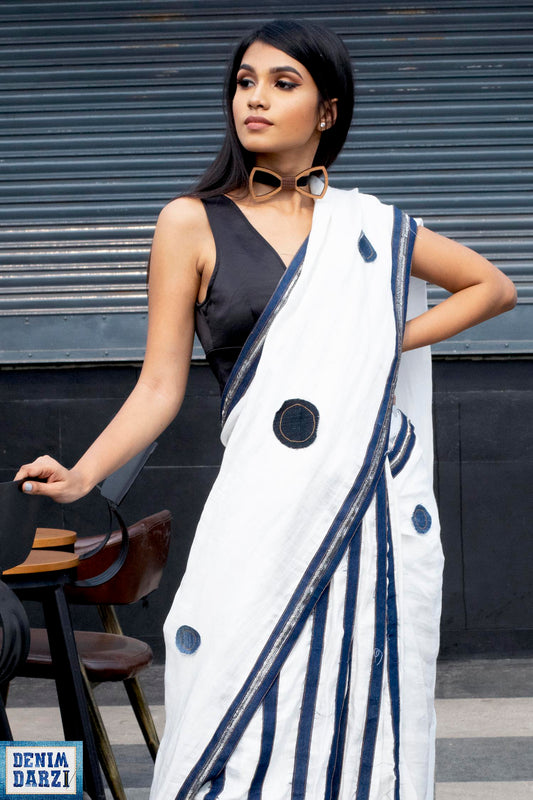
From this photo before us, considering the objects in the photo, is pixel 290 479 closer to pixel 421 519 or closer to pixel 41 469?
pixel 421 519

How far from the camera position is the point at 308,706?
6.27 feet

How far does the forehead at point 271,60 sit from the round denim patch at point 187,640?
1.08 metres

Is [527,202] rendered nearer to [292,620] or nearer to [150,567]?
[150,567]

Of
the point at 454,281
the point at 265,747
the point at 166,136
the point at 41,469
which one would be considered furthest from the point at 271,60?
the point at 166,136

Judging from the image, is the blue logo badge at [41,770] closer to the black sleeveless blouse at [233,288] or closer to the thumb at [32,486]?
the thumb at [32,486]

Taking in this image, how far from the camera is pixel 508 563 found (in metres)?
5.21

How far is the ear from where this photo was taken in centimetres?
219

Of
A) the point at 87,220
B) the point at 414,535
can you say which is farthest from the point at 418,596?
the point at 87,220

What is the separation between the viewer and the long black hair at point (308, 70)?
2.11 meters

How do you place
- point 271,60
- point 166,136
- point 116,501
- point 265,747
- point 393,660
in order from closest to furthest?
point 265,747 → point 393,660 → point 271,60 → point 116,501 → point 166,136

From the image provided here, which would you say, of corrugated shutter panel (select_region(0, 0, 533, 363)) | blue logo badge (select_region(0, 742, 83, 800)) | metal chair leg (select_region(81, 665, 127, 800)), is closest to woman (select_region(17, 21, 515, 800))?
blue logo badge (select_region(0, 742, 83, 800))

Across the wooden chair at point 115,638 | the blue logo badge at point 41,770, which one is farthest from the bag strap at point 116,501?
the blue logo badge at point 41,770

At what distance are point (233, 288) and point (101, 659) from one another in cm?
159

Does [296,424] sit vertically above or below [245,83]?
below
